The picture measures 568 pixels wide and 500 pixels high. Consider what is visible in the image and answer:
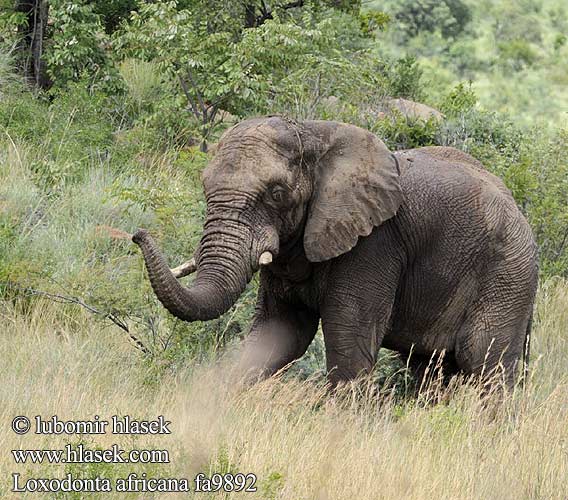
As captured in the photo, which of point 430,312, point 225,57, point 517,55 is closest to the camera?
point 430,312

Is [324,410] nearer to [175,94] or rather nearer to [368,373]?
[368,373]

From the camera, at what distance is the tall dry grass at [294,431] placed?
233 inches

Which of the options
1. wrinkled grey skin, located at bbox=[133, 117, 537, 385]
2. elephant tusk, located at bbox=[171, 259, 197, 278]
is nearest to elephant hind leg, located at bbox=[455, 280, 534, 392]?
wrinkled grey skin, located at bbox=[133, 117, 537, 385]

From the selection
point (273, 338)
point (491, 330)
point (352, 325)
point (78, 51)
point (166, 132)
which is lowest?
point (166, 132)

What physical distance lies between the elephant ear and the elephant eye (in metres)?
0.35

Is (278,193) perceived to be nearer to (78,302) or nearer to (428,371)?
(428,371)

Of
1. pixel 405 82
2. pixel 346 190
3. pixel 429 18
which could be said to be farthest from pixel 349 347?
pixel 429 18

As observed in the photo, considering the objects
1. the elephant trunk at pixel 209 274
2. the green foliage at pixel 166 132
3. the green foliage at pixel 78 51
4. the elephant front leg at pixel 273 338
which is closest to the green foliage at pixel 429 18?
the green foliage at pixel 166 132

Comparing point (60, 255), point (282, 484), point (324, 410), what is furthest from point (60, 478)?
point (60, 255)

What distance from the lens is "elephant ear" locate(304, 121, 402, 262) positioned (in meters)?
7.59

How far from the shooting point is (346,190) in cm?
772

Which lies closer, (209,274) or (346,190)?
(209,274)

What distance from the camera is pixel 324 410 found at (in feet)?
24.8

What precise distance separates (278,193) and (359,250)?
77 centimetres
